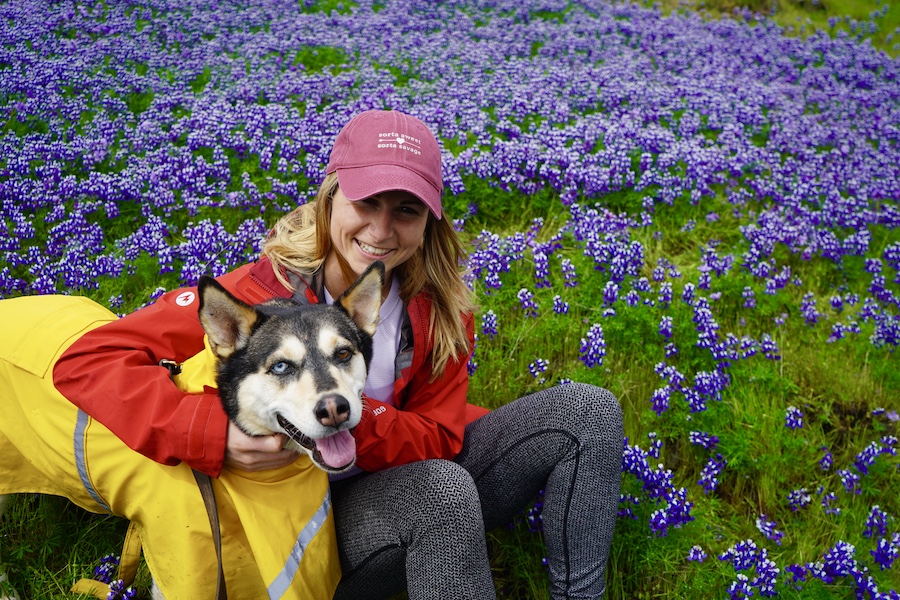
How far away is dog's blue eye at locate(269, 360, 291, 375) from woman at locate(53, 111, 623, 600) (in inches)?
Result: 9.8

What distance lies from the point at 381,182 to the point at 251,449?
3.96 ft

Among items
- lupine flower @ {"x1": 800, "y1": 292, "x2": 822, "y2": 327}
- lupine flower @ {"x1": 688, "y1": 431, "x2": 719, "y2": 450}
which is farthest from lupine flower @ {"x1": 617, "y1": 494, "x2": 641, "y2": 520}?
lupine flower @ {"x1": 800, "y1": 292, "x2": 822, "y2": 327}

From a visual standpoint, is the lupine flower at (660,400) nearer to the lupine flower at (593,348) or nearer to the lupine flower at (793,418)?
the lupine flower at (593,348)

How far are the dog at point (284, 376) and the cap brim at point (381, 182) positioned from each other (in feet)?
1.23

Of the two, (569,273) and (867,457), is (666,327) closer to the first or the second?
(569,273)

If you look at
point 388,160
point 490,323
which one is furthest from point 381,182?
point 490,323

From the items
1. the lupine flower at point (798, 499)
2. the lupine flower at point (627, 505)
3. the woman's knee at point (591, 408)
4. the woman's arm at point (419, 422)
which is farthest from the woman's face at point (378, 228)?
the lupine flower at point (798, 499)

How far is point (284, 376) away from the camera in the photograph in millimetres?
2559

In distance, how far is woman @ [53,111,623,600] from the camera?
2.56 m

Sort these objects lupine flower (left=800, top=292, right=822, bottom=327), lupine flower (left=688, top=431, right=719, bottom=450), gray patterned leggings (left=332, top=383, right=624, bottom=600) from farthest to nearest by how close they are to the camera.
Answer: lupine flower (left=800, top=292, right=822, bottom=327), lupine flower (left=688, top=431, right=719, bottom=450), gray patterned leggings (left=332, top=383, right=624, bottom=600)

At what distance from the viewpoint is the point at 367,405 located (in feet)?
9.49

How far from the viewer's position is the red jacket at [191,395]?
2.49 m

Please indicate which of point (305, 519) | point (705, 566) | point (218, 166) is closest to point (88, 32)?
point (218, 166)

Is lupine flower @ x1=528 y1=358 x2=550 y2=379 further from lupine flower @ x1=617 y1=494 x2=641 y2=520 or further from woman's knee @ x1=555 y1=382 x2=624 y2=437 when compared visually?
woman's knee @ x1=555 y1=382 x2=624 y2=437
